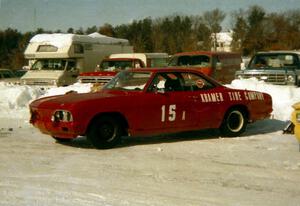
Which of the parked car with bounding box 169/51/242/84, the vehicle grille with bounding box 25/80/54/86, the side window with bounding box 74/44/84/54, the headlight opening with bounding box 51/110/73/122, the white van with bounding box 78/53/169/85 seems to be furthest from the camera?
the side window with bounding box 74/44/84/54

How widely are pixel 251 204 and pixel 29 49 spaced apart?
1965 centimetres

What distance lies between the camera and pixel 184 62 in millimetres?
18625

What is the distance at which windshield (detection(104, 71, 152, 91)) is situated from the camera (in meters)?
9.29

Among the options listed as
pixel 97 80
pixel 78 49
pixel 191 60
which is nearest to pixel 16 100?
pixel 97 80

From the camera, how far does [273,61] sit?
17.0m

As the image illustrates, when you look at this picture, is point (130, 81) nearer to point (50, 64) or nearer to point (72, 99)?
point (72, 99)

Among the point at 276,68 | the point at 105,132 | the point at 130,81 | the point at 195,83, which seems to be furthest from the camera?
the point at 276,68

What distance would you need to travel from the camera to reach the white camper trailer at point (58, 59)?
71.1 ft

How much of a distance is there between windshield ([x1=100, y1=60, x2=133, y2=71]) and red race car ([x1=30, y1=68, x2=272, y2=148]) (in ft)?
32.8

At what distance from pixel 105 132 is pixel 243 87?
27.9 ft

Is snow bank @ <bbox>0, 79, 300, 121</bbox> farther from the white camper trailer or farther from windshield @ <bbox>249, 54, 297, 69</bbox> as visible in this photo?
Answer: the white camper trailer

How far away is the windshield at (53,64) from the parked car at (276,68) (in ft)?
27.2

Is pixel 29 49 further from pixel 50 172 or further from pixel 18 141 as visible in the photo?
pixel 50 172

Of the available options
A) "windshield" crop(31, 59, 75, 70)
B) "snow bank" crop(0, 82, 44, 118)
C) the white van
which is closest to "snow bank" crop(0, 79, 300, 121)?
"snow bank" crop(0, 82, 44, 118)
